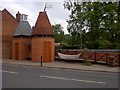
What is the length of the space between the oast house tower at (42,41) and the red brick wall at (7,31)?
9.09 metres

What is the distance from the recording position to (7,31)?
40.8m

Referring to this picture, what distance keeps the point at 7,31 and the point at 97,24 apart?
14.4 m

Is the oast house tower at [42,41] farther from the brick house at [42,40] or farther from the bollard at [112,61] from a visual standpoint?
the bollard at [112,61]

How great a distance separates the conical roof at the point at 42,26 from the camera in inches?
1234

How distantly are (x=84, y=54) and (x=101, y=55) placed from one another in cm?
289

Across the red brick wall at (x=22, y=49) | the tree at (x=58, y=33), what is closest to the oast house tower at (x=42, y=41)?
the red brick wall at (x=22, y=49)

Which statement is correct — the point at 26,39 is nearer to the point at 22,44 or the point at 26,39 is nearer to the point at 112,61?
the point at 22,44

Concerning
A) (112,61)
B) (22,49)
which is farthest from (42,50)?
(112,61)

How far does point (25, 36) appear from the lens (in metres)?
36.4

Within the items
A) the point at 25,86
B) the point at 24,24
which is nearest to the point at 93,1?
the point at 24,24

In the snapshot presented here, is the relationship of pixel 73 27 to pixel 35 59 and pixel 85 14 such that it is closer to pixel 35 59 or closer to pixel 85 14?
pixel 85 14

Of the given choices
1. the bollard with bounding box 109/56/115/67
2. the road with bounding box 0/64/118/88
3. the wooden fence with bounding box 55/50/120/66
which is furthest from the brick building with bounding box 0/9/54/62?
the road with bounding box 0/64/118/88

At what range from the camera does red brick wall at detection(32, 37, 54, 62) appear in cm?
3120

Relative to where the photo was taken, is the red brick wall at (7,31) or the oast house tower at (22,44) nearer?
the oast house tower at (22,44)
